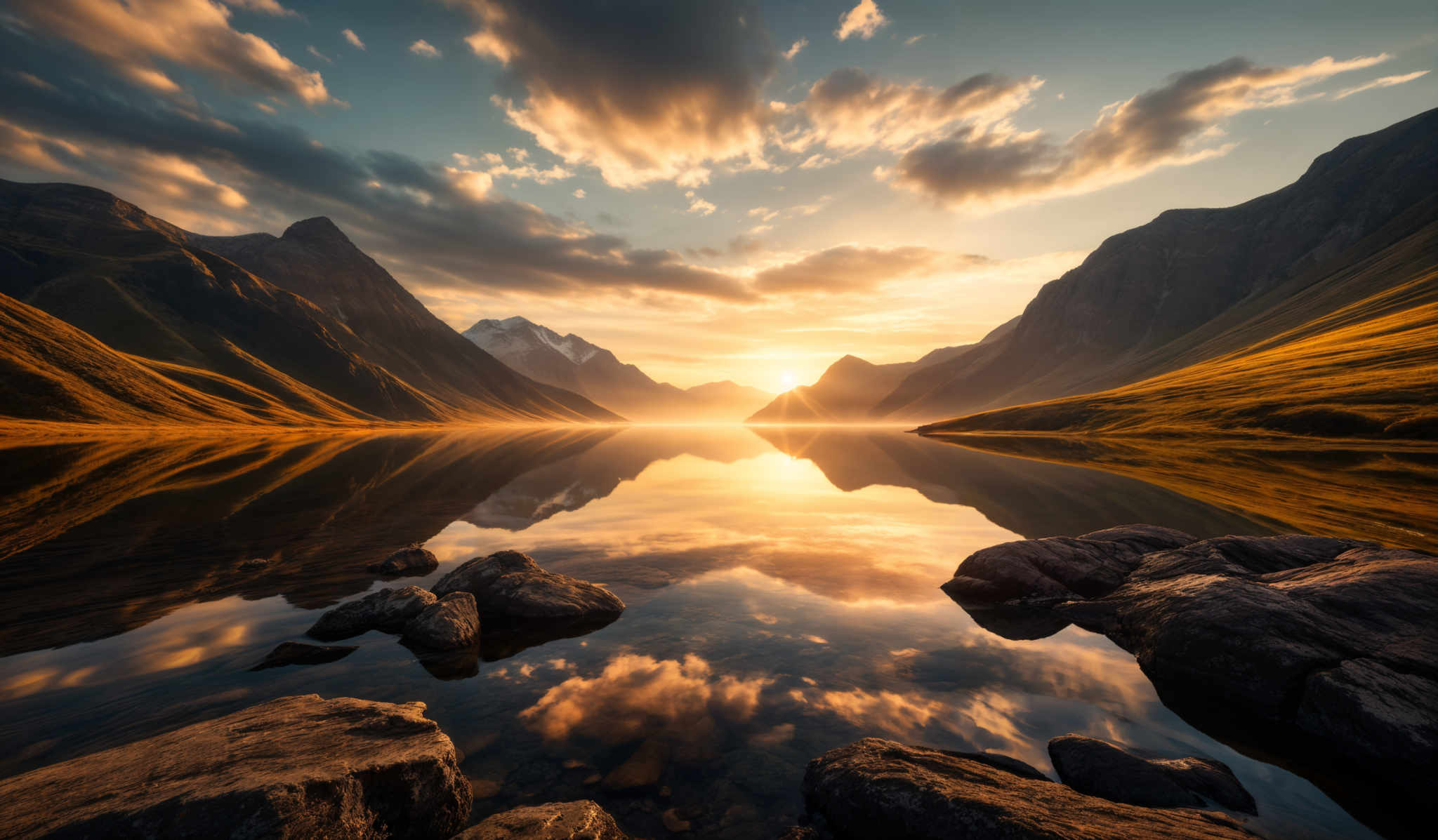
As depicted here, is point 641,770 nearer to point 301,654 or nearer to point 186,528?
point 301,654

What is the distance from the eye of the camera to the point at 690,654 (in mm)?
14336

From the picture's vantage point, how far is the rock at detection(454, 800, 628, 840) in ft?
22.8

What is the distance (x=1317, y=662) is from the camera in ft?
38.1

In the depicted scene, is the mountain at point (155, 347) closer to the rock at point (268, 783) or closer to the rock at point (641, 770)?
the rock at point (268, 783)

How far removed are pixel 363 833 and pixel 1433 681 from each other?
19.7 m

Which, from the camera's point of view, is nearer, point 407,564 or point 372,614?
point 372,614

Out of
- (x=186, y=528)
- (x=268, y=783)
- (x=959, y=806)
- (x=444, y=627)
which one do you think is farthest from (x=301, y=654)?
(x=186, y=528)

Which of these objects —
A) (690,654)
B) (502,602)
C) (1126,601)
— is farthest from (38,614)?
(1126,601)

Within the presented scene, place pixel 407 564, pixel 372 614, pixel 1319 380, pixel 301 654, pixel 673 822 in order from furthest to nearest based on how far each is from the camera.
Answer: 1. pixel 1319 380
2. pixel 407 564
3. pixel 372 614
4. pixel 301 654
5. pixel 673 822

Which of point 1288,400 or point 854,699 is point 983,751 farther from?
point 1288,400

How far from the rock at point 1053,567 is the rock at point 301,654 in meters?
19.5

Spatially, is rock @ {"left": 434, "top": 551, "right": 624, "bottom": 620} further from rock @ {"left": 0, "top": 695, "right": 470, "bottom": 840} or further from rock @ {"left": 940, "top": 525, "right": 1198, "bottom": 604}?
rock @ {"left": 940, "top": 525, "right": 1198, "bottom": 604}

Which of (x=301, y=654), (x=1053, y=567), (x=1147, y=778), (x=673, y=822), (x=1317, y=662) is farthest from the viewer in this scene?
(x=1053, y=567)

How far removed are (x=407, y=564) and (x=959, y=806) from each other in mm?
20941
